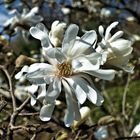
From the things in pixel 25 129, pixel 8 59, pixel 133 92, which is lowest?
pixel 133 92

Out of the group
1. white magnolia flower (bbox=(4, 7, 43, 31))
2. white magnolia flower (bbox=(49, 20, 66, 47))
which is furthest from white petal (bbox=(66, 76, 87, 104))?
white magnolia flower (bbox=(4, 7, 43, 31))

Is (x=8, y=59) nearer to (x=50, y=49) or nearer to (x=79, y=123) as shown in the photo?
(x=79, y=123)

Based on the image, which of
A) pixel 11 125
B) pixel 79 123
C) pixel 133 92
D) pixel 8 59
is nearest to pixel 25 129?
pixel 11 125

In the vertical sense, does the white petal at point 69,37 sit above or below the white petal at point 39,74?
above

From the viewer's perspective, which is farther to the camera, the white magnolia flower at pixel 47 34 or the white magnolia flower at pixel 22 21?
the white magnolia flower at pixel 22 21

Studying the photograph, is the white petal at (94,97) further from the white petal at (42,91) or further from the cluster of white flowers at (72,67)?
the white petal at (42,91)

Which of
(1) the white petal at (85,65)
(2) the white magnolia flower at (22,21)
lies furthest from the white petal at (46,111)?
(2) the white magnolia flower at (22,21)

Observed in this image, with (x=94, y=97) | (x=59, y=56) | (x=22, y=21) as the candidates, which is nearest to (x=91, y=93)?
(x=94, y=97)
